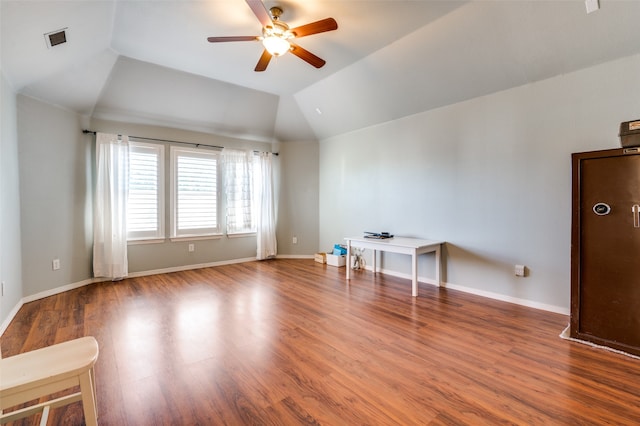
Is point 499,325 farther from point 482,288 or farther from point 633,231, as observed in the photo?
point 633,231

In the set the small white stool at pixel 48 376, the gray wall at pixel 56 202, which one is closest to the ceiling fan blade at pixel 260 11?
the small white stool at pixel 48 376

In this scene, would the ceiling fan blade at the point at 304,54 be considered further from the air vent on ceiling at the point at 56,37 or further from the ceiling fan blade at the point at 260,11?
the air vent on ceiling at the point at 56,37

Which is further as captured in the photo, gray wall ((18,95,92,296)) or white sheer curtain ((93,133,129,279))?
white sheer curtain ((93,133,129,279))

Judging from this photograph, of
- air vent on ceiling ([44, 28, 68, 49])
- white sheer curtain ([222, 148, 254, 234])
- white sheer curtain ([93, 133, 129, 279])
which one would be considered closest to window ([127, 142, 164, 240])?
white sheer curtain ([93, 133, 129, 279])

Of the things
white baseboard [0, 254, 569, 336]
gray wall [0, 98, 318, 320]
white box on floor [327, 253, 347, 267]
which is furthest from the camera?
white box on floor [327, 253, 347, 267]

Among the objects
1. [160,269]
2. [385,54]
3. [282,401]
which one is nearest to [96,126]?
[160,269]

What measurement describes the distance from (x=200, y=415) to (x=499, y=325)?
266 cm

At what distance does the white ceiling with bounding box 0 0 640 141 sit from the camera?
102 inches

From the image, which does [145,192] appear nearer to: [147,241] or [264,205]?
[147,241]

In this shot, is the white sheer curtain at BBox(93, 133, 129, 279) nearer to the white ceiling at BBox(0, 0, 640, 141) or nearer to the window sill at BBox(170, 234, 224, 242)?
the white ceiling at BBox(0, 0, 640, 141)

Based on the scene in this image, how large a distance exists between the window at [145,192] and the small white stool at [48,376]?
A: 3.65 metres

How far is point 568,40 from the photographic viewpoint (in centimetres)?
272

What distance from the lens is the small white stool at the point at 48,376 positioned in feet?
3.76

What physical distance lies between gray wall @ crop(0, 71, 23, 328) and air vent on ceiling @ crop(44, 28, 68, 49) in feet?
1.97
